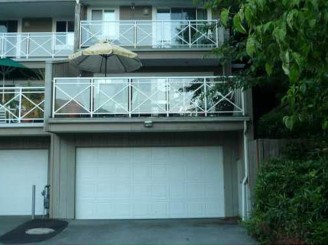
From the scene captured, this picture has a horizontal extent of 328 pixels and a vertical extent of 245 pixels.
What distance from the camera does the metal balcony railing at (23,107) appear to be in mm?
15000

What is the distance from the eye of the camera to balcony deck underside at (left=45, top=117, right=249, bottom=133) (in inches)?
537

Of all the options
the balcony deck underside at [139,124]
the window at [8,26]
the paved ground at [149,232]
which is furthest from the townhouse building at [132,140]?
the window at [8,26]

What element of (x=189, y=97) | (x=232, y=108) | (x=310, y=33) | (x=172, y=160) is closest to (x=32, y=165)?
(x=172, y=160)

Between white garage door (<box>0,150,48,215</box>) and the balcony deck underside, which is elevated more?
the balcony deck underside

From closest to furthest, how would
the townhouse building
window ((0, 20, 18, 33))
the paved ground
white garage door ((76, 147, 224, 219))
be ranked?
the paved ground → the townhouse building → white garage door ((76, 147, 224, 219)) → window ((0, 20, 18, 33))

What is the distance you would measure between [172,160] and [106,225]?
10.1 ft

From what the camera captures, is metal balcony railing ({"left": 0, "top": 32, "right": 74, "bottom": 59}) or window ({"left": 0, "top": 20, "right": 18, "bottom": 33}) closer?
metal balcony railing ({"left": 0, "top": 32, "right": 74, "bottom": 59})

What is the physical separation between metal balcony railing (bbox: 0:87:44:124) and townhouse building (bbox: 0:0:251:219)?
3 cm

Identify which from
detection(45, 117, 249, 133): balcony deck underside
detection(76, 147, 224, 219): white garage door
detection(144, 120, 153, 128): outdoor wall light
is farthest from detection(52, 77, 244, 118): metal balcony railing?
detection(76, 147, 224, 219): white garage door

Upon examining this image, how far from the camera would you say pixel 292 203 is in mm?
9672

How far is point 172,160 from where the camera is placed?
49.2 ft

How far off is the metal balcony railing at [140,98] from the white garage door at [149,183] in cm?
157

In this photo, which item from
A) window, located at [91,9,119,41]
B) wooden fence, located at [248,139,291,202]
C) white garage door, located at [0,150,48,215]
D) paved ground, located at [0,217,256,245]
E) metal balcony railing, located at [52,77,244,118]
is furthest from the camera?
window, located at [91,9,119,41]

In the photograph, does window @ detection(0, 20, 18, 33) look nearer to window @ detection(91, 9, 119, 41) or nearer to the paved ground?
window @ detection(91, 9, 119, 41)
